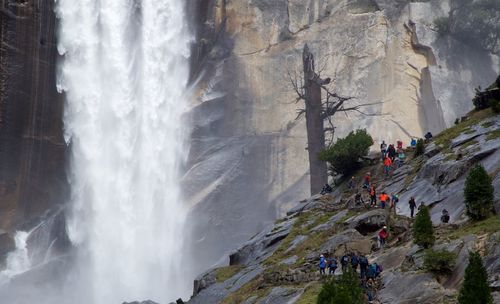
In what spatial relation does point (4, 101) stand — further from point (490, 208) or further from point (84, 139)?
point (490, 208)

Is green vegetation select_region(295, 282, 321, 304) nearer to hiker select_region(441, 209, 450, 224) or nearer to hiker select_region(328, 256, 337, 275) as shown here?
hiker select_region(328, 256, 337, 275)

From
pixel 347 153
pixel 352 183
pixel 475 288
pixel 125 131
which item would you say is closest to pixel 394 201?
pixel 352 183

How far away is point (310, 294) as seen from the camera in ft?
76.5

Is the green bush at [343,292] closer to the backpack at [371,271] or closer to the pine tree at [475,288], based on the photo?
the pine tree at [475,288]

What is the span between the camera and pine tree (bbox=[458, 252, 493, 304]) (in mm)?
16359

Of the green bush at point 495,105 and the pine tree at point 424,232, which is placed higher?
the green bush at point 495,105

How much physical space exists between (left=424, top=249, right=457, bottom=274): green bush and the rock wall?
34712mm

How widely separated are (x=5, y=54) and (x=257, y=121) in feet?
51.2

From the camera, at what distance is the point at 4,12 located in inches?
1933

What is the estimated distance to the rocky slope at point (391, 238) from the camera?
820 inches

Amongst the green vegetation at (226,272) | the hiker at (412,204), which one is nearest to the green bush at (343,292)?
the hiker at (412,204)

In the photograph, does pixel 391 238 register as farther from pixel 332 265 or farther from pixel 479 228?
pixel 479 228

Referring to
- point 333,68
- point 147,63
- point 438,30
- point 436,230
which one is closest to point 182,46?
point 147,63

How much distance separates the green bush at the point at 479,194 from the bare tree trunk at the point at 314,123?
18.2 m
